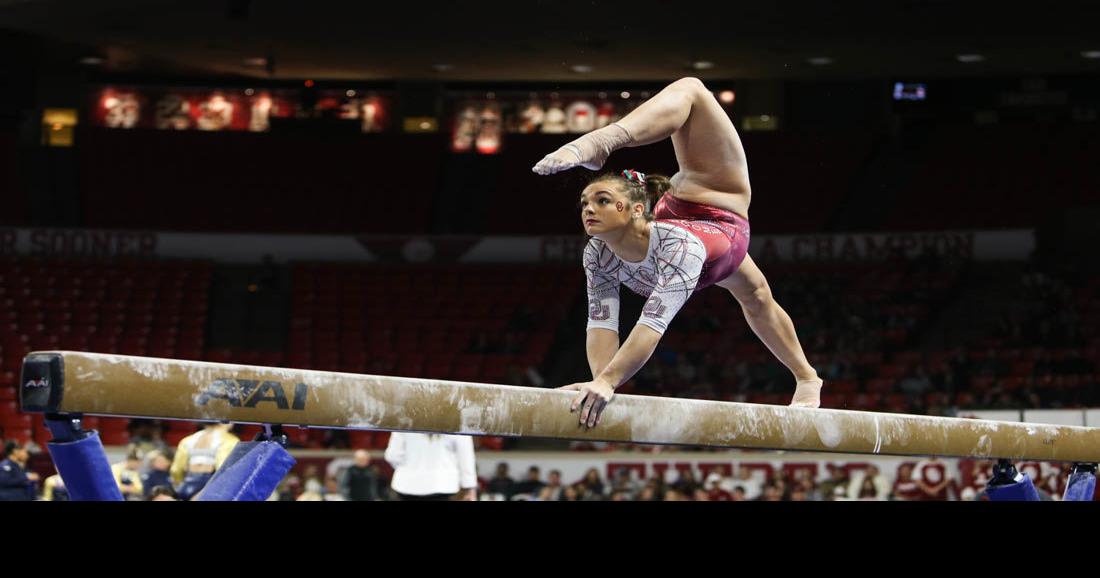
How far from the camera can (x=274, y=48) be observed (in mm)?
19000

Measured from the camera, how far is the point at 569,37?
1820 centimetres

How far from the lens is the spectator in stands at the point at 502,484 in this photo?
1150 centimetres

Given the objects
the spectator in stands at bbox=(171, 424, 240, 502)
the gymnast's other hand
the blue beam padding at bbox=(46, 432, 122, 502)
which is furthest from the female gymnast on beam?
the spectator in stands at bbox=(171, 424, 240, 502)

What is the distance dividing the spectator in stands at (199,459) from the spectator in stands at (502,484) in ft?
12.8

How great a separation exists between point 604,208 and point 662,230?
228 millimetres

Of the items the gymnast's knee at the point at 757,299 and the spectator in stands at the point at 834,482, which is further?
the spectator in stands at the point at 834,482

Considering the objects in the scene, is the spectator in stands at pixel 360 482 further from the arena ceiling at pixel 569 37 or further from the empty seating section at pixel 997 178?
the empty seating section at pixel 997 178

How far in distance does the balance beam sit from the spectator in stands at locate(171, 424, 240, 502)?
4.55 metres

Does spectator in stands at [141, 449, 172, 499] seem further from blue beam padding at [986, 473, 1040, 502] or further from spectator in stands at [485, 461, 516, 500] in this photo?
blue beam padding at [986, 473, 1040, 502]

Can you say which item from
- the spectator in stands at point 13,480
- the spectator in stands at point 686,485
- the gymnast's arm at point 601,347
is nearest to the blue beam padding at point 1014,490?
the gymnast's arm at point 601,347
